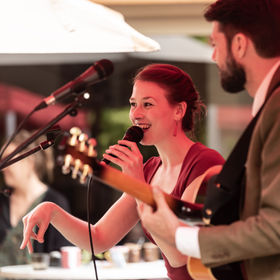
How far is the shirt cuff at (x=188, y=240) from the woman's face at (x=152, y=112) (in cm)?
67

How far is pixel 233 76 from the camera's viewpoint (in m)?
1.60

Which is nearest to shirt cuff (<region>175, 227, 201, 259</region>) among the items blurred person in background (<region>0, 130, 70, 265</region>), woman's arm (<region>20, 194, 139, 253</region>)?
woman's arm (<region>20, 194, 139, 253</region>)

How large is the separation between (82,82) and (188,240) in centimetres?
49

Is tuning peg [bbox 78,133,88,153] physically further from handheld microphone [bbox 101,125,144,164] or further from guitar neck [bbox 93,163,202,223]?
handheld microphone [bbox 101,125,144,164]

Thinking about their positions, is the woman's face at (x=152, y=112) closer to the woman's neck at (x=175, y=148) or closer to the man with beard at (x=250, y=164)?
the woman's neck at (x=175, y=148)

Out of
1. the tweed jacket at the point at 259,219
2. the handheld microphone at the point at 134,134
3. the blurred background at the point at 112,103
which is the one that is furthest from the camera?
the blurred background at the point at 112,103

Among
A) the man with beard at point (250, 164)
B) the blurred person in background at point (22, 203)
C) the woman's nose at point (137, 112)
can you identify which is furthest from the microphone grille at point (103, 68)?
the blurred person in background at point (22, 203)

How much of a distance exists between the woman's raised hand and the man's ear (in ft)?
3.01

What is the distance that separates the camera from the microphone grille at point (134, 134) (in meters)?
2.08

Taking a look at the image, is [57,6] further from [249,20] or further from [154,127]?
[249,20]

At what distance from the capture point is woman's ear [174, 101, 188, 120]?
88.4 inches

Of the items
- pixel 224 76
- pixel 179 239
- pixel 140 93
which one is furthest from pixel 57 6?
pixel 179 239

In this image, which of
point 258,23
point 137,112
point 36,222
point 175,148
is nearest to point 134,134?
point 137,112

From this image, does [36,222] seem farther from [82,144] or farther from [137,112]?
[82,144]
